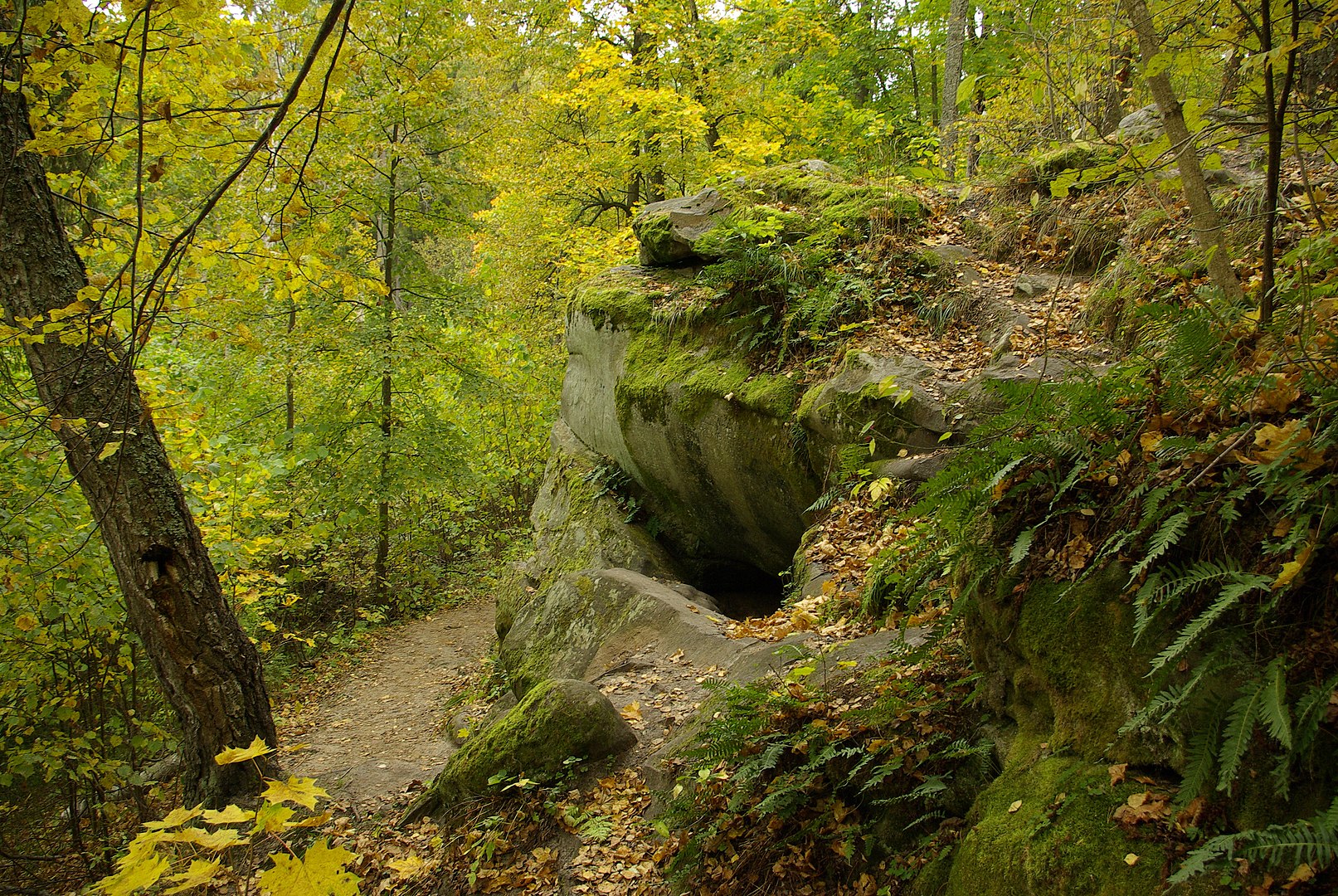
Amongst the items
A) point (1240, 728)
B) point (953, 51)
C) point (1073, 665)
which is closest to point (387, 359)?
point (953, 51)

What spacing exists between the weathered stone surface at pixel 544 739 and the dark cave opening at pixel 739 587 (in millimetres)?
3637

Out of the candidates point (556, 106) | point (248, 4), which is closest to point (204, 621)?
point (248, 4)

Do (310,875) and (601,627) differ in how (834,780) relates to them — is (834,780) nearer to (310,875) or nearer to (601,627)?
(310,875)

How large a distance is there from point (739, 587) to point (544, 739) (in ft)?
14.2

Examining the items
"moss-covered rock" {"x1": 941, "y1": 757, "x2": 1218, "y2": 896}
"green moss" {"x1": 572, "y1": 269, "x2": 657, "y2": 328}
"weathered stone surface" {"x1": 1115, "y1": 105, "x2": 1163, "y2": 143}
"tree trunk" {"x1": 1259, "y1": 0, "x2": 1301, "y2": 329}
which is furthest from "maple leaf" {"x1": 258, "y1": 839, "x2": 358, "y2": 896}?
"green moss" {"x1": 572, "y1": 269, "x2": 657, "y2": 328}

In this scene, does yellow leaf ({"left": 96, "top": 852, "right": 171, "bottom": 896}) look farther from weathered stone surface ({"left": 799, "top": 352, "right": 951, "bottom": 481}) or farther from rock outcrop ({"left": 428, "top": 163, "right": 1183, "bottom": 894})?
weathered stone surface ({"left": 799, "top": 352, "right": 951, "bottom": 481})

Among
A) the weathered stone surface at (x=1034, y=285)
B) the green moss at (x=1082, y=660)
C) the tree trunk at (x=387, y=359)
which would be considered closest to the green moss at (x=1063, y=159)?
the weathered stone surface at (x=1034, y=285)

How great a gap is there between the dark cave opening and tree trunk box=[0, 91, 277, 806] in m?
4.67

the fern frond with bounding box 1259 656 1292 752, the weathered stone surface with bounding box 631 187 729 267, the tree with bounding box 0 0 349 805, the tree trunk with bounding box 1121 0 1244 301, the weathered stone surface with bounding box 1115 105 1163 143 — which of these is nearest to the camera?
the fern frond with bounding box 1259 656 1292 752

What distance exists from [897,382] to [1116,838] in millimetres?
3945

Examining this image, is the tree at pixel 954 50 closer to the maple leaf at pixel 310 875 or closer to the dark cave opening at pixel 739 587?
the dark cave opening at pixel 739 587

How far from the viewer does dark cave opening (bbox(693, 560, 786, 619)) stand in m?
8.27

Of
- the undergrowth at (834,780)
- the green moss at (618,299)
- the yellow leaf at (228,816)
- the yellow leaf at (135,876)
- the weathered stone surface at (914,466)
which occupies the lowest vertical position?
the undergrowth at (834,780)

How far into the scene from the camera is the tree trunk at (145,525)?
4.38 metres
